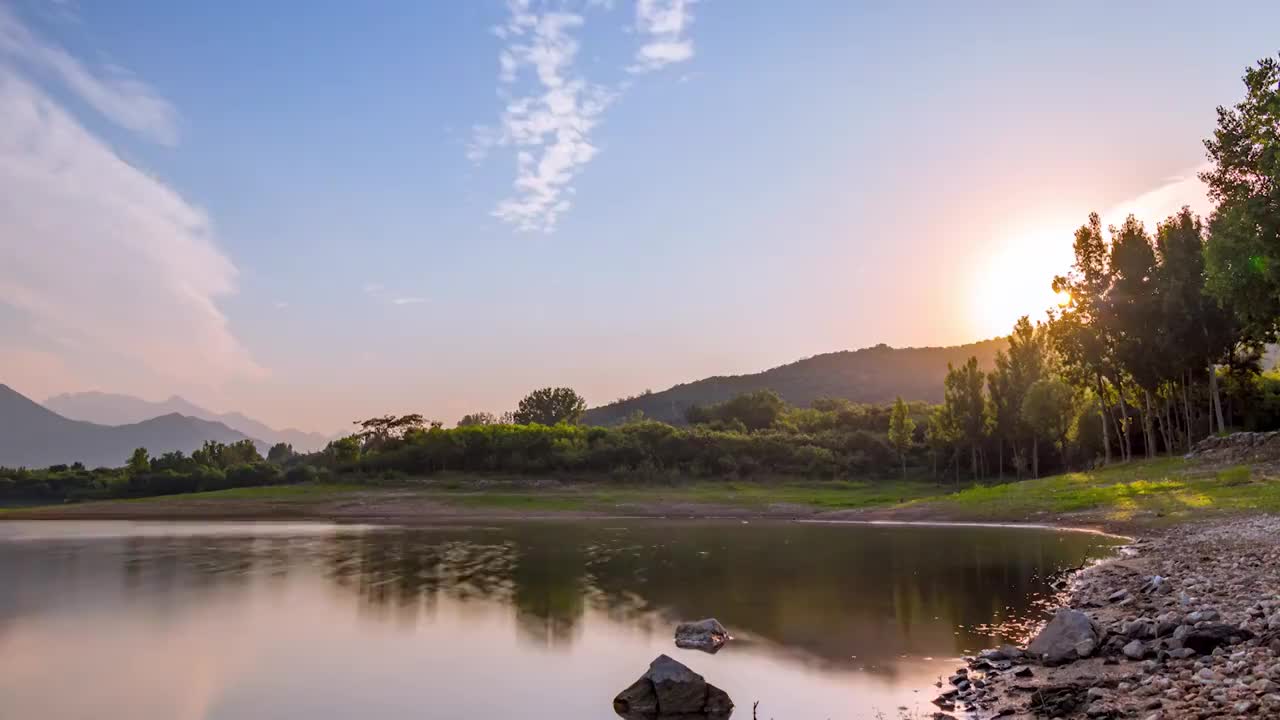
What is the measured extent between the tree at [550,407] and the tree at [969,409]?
79.9 m

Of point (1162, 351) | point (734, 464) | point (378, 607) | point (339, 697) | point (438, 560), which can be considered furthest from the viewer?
point (734, 464)

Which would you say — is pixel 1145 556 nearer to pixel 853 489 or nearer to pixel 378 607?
pixel 378 607

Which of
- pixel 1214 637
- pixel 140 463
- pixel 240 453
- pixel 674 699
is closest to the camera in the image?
pixel 1214 637

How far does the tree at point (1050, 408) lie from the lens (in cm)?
7150

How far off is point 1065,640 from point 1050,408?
64406 mm

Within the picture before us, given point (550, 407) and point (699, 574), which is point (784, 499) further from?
point (550, 407)

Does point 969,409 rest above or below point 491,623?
above

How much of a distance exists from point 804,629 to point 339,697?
31.6 feet

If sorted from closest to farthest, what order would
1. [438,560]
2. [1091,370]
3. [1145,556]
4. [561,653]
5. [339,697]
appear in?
1. [339,697]
2. [561,653]
3. [1145,556]
4. [438,560]
5. [1091,370]

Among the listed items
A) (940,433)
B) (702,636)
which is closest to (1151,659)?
(702,636)

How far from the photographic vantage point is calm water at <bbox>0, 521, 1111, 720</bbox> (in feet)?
45.0

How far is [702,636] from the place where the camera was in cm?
1717

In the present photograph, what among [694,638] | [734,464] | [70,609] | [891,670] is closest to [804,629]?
[694,638]

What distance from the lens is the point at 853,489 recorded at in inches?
3152
